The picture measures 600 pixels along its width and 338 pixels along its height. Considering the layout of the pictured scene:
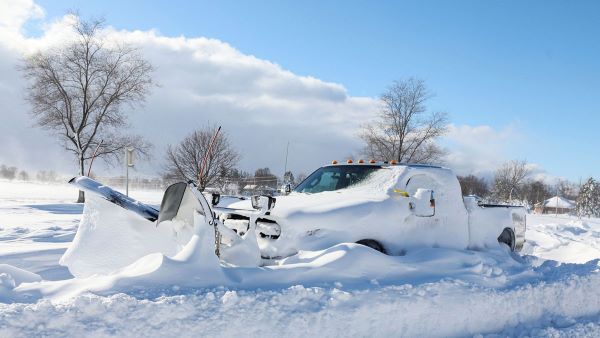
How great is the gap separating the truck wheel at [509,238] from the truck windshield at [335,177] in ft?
7.83

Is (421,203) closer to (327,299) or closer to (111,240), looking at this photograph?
(327,299)

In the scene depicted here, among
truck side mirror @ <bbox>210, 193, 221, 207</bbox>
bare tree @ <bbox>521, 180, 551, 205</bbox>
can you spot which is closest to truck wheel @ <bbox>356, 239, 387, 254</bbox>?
truck side mirror @ <bbox>210, 193, 221, 207</bbox>

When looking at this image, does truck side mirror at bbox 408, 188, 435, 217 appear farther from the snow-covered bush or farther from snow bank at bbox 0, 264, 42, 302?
the snow-covered bush

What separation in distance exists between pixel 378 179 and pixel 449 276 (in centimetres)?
175

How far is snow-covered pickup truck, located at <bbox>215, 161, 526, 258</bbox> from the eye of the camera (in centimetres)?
503

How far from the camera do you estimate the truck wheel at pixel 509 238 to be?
741 centimetres

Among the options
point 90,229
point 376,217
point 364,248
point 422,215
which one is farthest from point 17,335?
point 422,215

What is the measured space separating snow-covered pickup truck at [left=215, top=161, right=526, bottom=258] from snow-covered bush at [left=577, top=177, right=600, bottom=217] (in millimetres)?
75445

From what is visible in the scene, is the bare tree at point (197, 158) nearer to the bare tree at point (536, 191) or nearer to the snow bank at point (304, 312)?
the snow bank at point (304, 312)

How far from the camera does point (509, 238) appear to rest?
747 centimetres

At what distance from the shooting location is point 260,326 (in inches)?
136

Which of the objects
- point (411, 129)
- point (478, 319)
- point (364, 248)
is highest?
point (411, 129)

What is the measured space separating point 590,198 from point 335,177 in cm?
8176

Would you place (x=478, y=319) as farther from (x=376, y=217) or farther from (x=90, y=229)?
(x=90, y=229)
